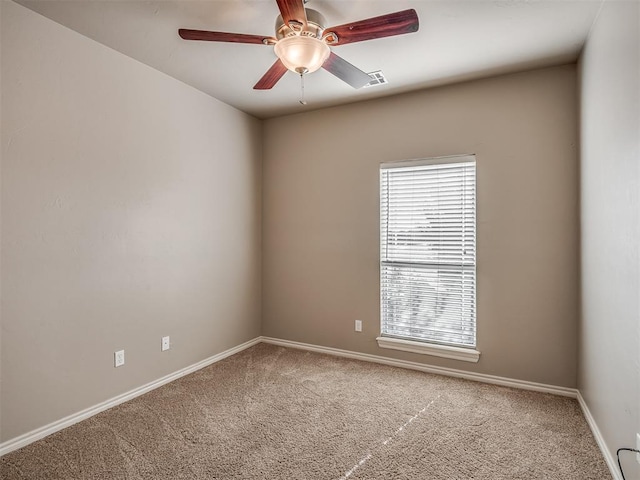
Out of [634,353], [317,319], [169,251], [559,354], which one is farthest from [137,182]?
[559,354]

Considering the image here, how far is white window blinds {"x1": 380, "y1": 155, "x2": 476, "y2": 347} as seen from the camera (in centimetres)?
333

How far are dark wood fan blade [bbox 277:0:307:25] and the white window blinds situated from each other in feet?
6.58

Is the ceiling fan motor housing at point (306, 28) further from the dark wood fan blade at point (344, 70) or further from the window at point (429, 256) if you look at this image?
the window at point (429, 256)

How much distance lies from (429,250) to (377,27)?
2154 mm

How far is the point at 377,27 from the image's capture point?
1838mm

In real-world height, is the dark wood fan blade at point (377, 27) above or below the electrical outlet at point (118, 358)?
above

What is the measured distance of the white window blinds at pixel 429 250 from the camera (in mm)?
3332

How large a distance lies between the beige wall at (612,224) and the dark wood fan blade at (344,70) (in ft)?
4.54

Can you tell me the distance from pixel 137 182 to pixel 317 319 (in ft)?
7.41

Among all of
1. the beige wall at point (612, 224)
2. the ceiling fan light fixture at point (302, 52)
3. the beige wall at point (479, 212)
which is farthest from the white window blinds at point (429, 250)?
the ceiling fan light fixture at point (302, 52)

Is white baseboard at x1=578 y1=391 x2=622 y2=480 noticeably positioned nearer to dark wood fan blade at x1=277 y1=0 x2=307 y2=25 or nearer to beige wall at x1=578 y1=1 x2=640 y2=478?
beige wall at x1=578 y1=1 x2=640 y2=478

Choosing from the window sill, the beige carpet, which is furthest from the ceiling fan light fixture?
the window sill

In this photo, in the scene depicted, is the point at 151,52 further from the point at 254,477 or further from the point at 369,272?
the point at 254,477

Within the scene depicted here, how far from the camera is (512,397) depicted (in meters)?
2.93
